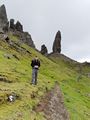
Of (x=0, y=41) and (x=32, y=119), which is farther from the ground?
(x=0, y=41)

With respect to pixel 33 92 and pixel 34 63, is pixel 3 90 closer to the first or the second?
pixel 33 92

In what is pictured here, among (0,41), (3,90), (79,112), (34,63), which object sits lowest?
(79,112)

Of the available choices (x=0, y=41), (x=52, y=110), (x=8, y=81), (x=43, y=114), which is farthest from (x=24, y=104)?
(x=0, y=41)

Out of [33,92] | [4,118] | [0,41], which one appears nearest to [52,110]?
[33,92]

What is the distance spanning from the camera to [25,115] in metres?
29.1

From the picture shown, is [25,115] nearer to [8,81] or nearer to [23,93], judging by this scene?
[23,93]

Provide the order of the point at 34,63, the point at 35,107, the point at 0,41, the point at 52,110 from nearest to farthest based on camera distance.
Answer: the point at 35,107, the point at 52,110, the point at 34,63, the point at 0,41

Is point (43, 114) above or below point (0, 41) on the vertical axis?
below

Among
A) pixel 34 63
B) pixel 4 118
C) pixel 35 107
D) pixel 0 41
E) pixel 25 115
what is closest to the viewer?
pixel 4 118

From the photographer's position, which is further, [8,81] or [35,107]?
[8,81]

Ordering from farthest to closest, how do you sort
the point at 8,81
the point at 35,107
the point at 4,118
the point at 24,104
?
the point at 8,81
the point at 35,107
the point at 24,104
the point at 4,118

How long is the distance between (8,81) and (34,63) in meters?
5.32

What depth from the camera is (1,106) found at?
29438 mm

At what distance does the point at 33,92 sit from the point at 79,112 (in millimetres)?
11261
